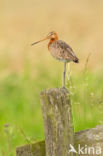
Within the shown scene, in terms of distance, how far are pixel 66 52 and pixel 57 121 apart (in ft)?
2.19

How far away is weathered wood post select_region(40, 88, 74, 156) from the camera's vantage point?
3.47 meters

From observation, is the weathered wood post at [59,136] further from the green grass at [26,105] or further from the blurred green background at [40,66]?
the green grass at [26,105]

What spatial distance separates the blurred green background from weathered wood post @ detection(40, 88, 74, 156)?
37 cm

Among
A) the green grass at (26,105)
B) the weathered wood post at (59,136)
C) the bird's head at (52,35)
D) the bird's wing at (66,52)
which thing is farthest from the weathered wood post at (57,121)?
the green grass at (26,105)

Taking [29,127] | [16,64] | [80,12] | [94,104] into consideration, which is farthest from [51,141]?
[80,12]

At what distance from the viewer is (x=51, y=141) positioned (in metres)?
3.51

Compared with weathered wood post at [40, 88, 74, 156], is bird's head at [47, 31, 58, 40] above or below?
above

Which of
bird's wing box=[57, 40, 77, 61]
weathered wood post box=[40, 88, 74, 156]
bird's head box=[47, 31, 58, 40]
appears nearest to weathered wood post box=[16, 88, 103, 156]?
weathered wood post box=[40, 88, 74, 156]

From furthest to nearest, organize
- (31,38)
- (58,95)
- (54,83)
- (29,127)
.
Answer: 1. (31,38)
2. (54,83)
3. (29,127)
4. (58,95)

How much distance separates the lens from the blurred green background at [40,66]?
5.07 meters

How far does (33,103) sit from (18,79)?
0.98 meters

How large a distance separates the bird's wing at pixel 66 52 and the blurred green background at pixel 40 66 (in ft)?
1.25

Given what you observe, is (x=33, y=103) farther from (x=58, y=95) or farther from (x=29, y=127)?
(x=58, y=95)

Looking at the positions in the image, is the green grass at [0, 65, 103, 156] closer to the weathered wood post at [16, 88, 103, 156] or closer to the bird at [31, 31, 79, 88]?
the bird at [31, 31, 79, 88]
